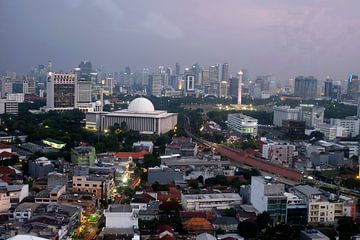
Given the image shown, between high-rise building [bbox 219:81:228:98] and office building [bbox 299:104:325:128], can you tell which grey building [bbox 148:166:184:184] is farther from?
high-rise building [bbox 219:81:228:98]

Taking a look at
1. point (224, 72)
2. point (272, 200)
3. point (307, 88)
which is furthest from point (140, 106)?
point (224, 72)

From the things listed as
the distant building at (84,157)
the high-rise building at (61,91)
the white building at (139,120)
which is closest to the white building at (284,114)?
the white building at (139,120)

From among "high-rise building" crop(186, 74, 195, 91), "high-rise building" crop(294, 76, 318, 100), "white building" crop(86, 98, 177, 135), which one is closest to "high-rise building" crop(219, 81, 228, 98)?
"high-rise building" crop(186, 74, 195, 91)

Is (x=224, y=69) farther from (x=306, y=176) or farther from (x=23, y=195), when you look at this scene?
(x=23, y=195)

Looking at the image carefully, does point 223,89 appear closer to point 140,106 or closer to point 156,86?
point 156,86

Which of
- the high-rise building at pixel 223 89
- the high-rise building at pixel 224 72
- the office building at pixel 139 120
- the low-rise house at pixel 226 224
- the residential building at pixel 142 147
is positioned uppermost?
the high-rise building at pixel 224 72

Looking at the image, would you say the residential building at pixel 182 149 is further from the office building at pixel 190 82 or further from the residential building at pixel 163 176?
the office building at pixel 190 82
